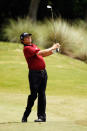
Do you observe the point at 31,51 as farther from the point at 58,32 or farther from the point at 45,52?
the point at 58,32

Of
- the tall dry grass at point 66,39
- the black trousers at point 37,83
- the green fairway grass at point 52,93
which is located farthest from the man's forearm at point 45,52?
the tall dry grass at point 66,39

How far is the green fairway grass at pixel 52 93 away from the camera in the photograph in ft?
23.3

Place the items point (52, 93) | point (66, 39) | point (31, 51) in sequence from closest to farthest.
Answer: point (31, 51) < point (52, 93) < point (66, 39)

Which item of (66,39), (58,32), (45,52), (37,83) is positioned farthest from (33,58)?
(58,32)

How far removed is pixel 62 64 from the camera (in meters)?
15.1

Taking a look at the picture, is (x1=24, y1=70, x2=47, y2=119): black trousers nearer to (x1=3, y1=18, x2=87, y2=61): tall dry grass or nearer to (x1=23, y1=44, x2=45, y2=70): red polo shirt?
(x1=23, y1=44, x2=45, y2=70): red polo shirt

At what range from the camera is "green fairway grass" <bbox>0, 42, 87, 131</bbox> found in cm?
709

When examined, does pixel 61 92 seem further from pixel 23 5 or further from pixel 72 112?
pixel 23 5

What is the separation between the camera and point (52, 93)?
10.6m

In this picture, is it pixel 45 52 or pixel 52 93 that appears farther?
pixel 52 93

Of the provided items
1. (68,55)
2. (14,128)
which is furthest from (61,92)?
(68,55)

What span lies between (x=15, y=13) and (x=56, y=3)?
3269 millimetres

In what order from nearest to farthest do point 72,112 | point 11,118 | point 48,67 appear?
point 11,118
point 72,112
point 48,67

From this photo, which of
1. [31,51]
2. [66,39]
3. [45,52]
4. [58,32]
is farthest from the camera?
[58,32]
